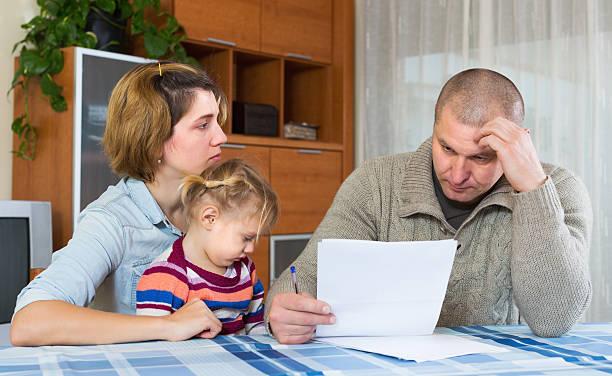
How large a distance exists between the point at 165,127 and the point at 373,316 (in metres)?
0.70

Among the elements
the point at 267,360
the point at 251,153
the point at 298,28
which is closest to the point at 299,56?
the point at 298,28

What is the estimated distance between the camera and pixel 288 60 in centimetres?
429

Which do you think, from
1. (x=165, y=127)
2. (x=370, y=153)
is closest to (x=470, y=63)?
(x=370, y=153)

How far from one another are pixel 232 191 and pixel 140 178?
31 cm

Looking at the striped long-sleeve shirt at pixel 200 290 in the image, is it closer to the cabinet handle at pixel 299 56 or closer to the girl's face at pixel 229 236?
the girl's face at pixel 229 236

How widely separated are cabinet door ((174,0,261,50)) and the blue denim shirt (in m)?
2.06

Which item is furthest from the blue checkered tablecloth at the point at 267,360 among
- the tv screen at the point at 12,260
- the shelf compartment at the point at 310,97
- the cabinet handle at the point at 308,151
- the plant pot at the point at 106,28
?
the shelf compartment at the point at 310,97

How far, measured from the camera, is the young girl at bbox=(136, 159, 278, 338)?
1600 millimetres

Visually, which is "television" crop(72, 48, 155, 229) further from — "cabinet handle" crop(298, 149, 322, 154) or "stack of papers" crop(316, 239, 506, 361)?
"stack of papers" crop(316, 239, 506, 361)

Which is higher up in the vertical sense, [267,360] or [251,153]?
[251,153]

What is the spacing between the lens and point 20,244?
115 inches

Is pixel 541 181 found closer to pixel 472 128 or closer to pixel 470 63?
pixel 472 128

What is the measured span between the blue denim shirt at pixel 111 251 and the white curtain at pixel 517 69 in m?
2.33

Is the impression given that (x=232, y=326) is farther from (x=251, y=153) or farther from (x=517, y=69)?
(x=517, y=69)
